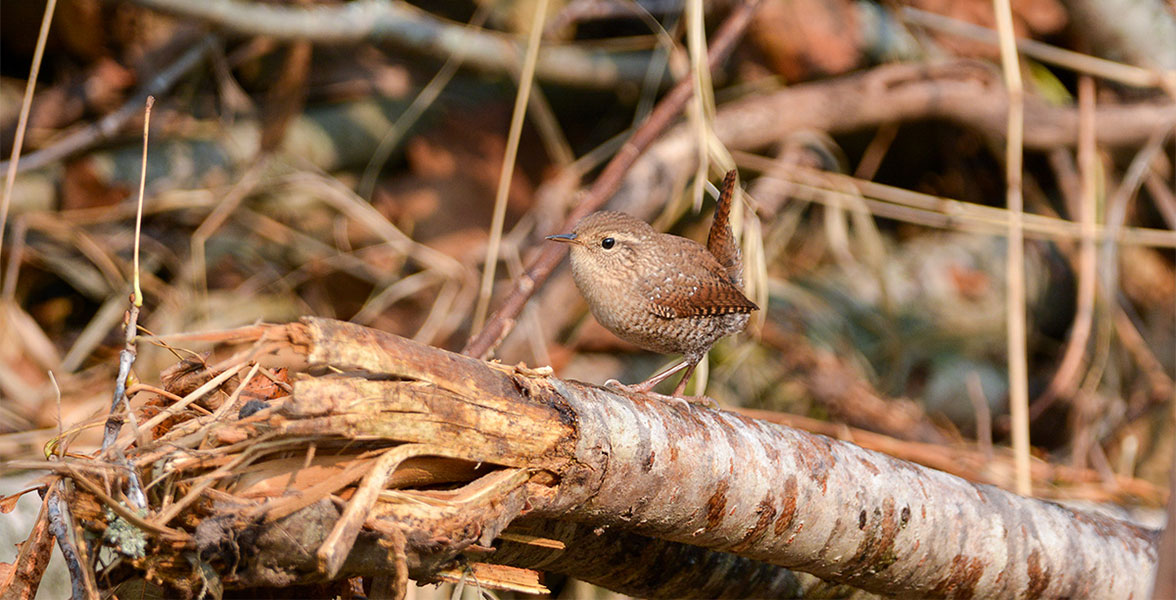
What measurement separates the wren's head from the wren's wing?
0.33ft

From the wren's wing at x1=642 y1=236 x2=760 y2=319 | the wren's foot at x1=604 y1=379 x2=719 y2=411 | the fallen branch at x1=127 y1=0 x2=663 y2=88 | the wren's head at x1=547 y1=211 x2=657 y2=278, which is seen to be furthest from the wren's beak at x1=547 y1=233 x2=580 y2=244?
the fallen branch at x1=127 y1=0 x2=663 y2=88

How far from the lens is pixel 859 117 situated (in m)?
4.53

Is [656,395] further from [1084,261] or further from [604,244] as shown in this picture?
[1084,261]

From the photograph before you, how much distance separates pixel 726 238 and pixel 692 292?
309mm

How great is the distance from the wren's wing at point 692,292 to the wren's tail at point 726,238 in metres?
0.10

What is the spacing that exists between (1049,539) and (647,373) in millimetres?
2355

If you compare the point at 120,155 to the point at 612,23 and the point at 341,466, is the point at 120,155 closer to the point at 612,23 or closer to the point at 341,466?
the point at 612,23

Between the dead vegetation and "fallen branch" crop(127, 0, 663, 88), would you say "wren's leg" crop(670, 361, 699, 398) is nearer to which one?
the dead vegetation

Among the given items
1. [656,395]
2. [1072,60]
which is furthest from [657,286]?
[1072,60]

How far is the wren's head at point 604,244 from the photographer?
2791 mm

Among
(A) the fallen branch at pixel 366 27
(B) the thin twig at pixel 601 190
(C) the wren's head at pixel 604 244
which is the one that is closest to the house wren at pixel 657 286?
(C) the wren's head at pixel 604 244

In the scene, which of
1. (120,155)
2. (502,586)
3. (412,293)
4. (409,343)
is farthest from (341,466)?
(120,155)

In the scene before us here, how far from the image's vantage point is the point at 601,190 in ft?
10.2

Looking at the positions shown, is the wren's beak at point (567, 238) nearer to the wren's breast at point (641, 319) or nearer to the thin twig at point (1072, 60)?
Result: the wren's breast at point (641, 319)
